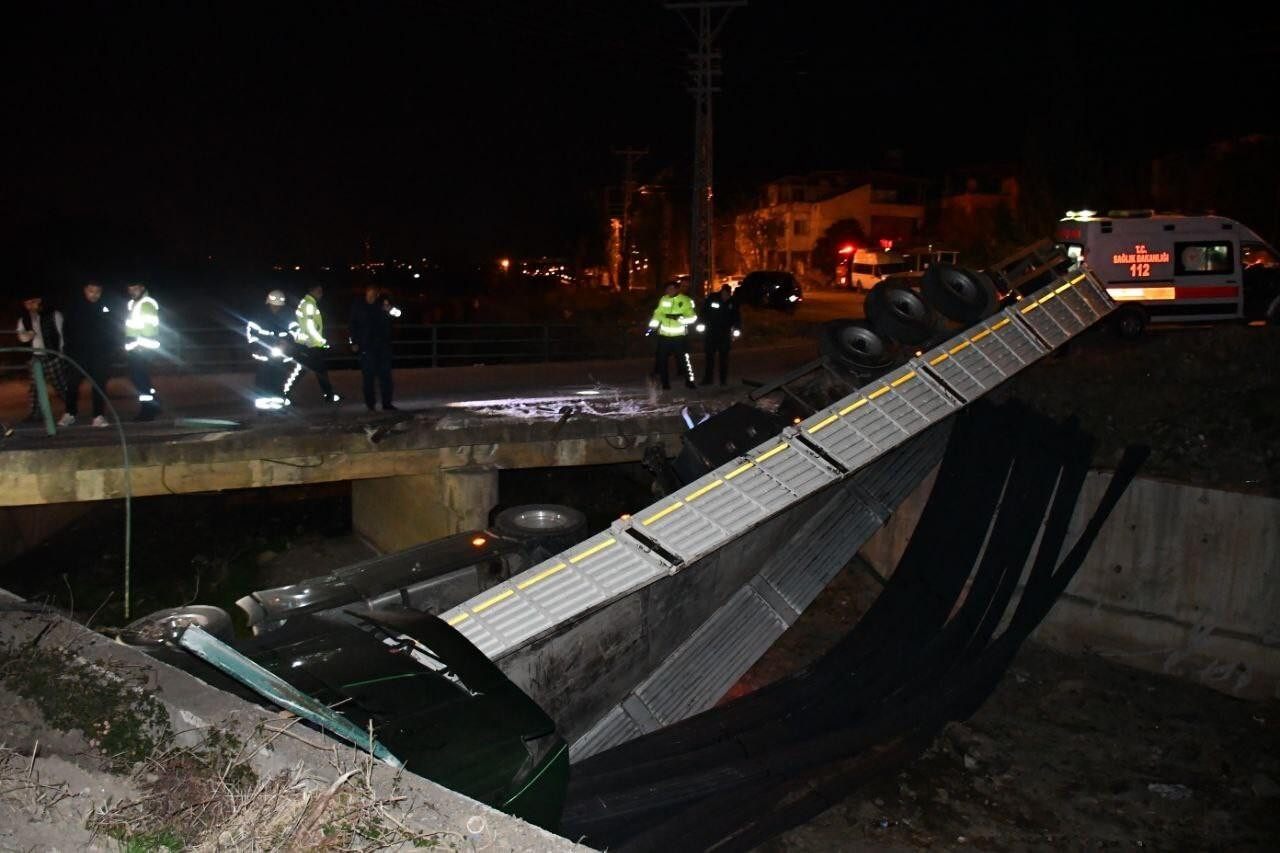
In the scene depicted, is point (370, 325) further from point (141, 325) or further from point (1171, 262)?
point (1171, 262)

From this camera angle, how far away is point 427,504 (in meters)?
10.7

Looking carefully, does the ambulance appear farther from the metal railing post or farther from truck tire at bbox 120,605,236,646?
the metal railing post

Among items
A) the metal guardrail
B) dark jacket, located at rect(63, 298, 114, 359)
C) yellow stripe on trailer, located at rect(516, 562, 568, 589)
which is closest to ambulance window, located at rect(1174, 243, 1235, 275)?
the metal guardrail

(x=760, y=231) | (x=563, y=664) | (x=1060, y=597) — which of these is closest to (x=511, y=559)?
(x=563, y=664)

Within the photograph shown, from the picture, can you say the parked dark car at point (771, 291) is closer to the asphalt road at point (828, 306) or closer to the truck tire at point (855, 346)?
the asphalt road at point (828, 306)

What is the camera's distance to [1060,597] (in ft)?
29.2

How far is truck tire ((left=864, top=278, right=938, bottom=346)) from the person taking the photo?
10.4 metres

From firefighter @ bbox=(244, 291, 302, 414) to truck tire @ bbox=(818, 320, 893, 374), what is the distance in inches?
220

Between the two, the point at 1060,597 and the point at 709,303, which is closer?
the point at 1060,597

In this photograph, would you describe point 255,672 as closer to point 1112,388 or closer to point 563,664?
point 563,664

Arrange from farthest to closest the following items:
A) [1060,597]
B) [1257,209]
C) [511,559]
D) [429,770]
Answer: [1257,209] < [1060,597] < [511,559] < [429,770]

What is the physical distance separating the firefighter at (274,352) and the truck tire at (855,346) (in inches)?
220

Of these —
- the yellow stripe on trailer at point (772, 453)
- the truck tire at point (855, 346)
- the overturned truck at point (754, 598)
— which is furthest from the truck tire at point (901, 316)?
the yellow stripe on trailer at point (772, 453)

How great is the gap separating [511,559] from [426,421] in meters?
3.37
